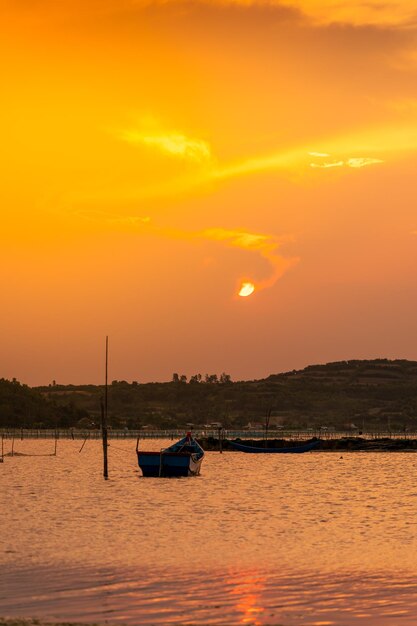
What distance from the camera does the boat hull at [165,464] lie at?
101 m

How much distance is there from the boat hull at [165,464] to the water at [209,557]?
1976cm

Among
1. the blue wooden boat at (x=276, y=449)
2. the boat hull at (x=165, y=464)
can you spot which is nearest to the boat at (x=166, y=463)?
the boat hull at (x=165, y=464)

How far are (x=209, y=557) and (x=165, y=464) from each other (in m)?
63.3

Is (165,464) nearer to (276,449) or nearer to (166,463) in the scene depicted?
(166,463)

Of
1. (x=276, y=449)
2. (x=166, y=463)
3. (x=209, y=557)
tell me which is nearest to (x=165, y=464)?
(x=166, y=463)

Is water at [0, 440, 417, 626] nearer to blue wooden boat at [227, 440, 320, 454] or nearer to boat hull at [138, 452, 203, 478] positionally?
boat hull at [138, 452, 203, 478]

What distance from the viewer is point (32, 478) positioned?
104875 millimetres

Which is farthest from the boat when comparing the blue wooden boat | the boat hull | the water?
the blue wooden boat

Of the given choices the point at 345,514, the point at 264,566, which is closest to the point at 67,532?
the point at 264,566

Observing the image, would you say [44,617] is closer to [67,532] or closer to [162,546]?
[162,546]

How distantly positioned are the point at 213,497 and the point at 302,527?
25533 mm

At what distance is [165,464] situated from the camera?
3964 inches

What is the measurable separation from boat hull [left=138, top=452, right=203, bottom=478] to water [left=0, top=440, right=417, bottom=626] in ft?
64.8

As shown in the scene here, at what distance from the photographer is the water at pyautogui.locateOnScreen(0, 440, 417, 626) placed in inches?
1031
